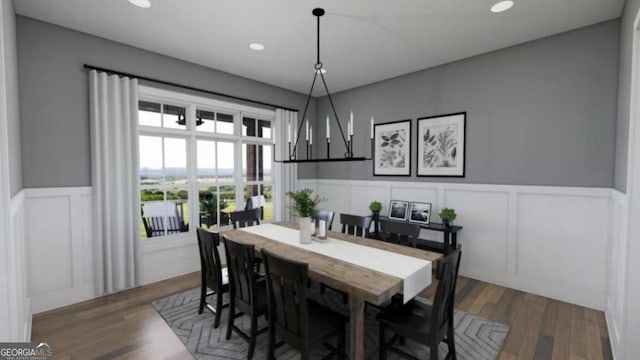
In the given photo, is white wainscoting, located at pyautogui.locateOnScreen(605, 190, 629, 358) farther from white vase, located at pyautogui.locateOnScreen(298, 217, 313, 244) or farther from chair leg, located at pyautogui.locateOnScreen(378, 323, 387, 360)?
white vase, located at pyautogui.locateOnScreen(298, 217, 313, 244)

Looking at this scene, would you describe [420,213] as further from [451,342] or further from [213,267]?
[213,267]

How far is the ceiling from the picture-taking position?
2.59 m

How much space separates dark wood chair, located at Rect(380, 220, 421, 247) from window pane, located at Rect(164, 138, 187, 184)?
112 inches

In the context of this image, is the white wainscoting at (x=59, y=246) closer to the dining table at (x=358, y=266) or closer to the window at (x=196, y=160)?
the window at (x=196, y=160)

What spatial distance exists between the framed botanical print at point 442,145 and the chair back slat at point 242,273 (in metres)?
3.01

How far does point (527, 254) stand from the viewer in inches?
133

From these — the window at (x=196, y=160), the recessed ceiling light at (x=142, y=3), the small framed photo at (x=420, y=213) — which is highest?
the recessed ceiling light at (x=142, y=3)

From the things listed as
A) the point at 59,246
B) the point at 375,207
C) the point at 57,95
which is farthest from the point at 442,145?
the point at 59,246

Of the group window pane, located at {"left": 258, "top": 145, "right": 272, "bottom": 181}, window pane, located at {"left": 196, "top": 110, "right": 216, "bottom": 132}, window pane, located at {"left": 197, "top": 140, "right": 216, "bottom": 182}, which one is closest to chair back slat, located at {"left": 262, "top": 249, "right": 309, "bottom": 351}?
window pane, located at {"left": 197, "top": 140, "right": 216, "bottom": 182}

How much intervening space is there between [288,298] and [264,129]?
3.56 m

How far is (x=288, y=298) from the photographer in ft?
6.10

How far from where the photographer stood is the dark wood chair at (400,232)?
271 centimetres

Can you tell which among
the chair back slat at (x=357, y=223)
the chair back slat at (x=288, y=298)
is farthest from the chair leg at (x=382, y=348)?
the chair back slat at (x=357, y=223)

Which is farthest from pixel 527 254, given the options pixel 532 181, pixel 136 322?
pixel 136 322
